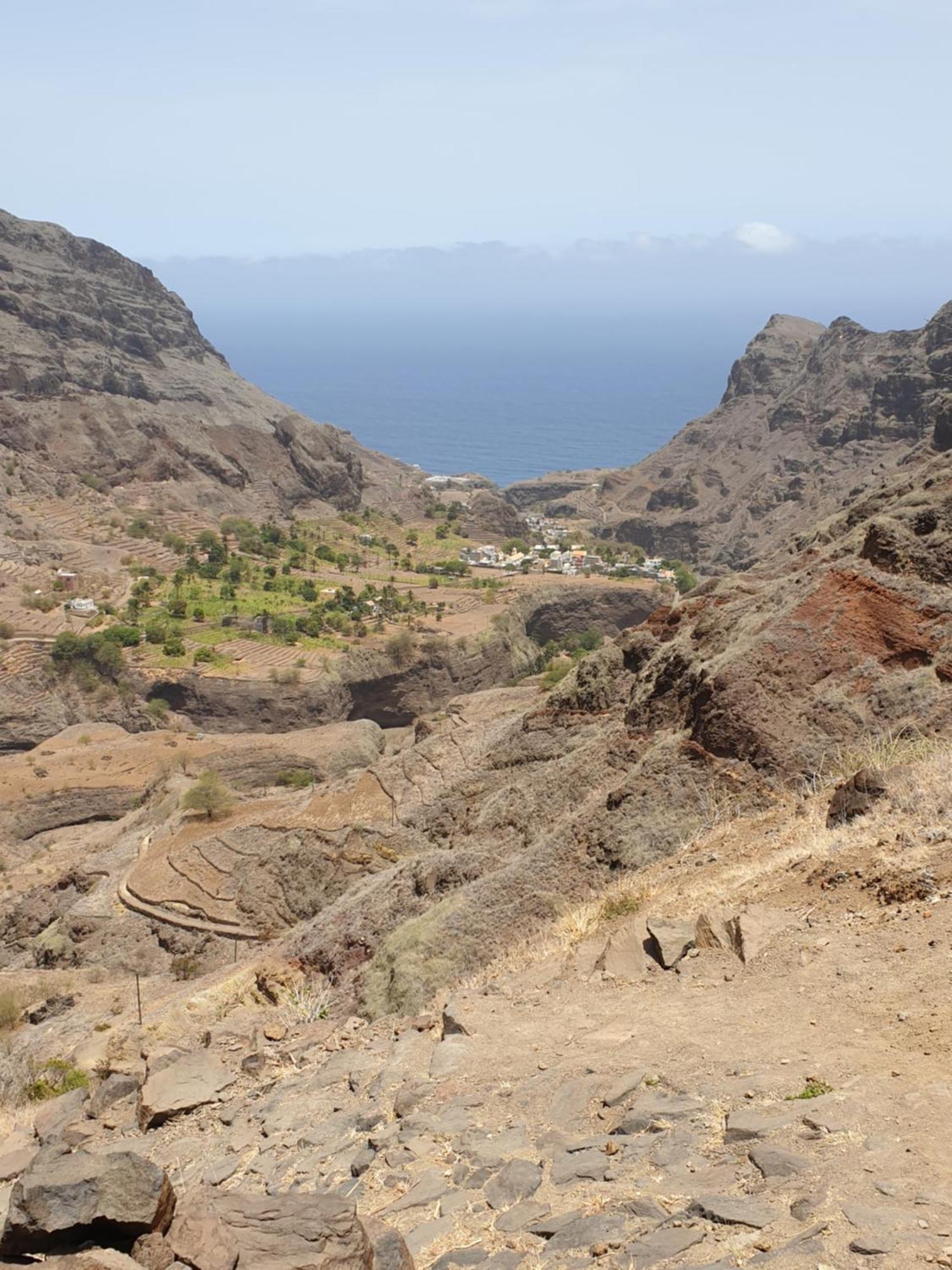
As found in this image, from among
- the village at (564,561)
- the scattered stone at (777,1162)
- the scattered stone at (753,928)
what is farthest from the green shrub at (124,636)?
the scattered stone at (777,1162)

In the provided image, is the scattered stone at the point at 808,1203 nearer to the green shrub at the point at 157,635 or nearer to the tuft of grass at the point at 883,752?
the tuft of grass at the point at 883,752

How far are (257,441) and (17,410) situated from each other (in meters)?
17.9

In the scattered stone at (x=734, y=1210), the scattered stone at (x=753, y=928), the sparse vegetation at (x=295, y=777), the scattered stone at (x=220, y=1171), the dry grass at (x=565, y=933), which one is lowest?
the sparse vegetation at (x=295, y=777)

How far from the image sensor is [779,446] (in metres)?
91.6

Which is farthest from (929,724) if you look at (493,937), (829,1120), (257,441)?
(257,441)

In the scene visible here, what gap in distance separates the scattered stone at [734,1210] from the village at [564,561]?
→ 69.3 metres

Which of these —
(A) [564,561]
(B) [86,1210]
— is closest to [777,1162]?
(B) [86,1210]

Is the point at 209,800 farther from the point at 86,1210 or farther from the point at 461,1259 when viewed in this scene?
the point at 461,1259

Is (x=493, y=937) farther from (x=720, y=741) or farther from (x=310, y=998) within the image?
(x=720, y=741)

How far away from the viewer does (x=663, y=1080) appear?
22.2ft

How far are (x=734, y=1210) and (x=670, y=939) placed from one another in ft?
11.6

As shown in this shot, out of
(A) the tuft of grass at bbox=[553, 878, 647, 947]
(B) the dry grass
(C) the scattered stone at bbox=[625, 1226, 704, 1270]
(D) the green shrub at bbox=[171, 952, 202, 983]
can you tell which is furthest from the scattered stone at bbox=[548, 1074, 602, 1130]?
(D) the green shrub at bbox=[171, 952, 202, 983]

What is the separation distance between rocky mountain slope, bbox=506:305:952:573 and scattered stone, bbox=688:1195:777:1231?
58283 millimetres

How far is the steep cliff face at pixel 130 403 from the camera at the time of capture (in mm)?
79625
